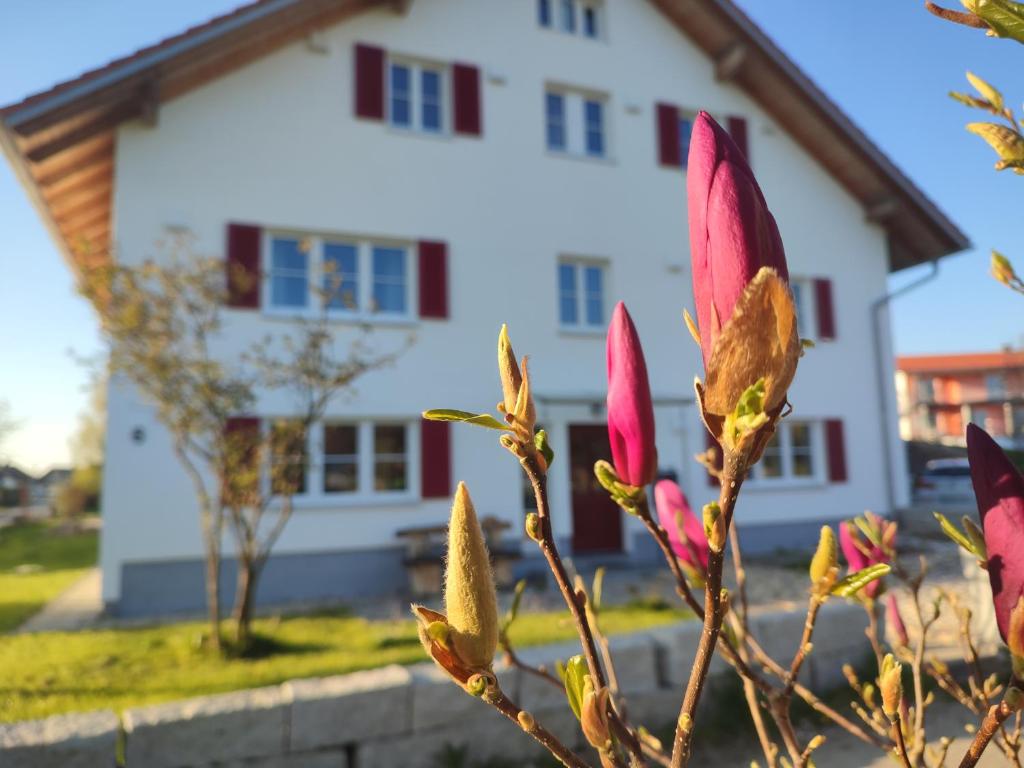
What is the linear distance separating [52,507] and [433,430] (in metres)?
23.8

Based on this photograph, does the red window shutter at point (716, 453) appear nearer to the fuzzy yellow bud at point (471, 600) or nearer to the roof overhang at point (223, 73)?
the fuzzy yellow bud at point (471, 600)

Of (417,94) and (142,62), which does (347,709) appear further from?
(417,94)

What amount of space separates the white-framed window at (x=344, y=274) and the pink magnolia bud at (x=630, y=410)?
8366 millimetres

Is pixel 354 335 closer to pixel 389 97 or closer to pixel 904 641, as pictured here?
pixel 389 97

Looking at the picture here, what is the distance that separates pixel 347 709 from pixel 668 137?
10.6 meters

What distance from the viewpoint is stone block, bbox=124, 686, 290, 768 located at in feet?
9.21

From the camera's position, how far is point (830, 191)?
12578 mm

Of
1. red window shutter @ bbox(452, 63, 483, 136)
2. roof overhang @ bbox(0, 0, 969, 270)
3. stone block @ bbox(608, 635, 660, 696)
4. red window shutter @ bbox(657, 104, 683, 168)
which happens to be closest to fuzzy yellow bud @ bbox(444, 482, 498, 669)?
stone block @ bbox(608, 635, 660, 696)

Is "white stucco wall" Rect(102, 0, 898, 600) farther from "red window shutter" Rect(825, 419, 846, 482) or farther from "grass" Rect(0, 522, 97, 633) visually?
"grass" Rect(0, 522, 97, 633)

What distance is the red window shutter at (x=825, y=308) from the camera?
12.0m

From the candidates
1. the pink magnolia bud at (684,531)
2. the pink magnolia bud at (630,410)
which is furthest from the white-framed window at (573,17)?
the pink magnolia bud at (630,410)

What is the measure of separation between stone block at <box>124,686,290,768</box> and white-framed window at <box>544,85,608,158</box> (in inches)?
371

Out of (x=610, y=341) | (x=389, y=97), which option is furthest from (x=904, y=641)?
(x=389, y=97)

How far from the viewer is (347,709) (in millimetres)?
3094
